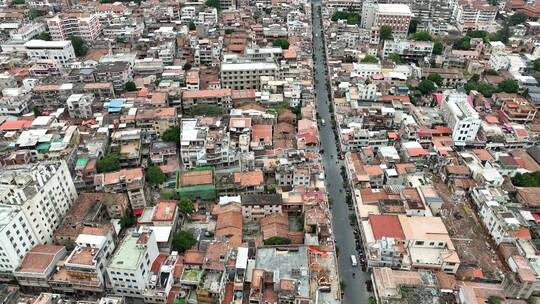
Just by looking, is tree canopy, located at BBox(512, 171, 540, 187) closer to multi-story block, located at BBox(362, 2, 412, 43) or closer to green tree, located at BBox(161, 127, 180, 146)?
green tree, located at BBox(161, 127, 180, 146)

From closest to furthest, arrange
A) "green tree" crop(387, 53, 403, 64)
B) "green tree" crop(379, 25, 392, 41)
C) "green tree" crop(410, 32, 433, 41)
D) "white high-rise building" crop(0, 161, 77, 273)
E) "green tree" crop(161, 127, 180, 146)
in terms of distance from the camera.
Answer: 1. "white high-rise building" crop(0, 161, 77, 273)
2. "green tree" crop(161, 127, 180, 146)
3. "green tree" crop(387, 53, 403, 64)
4. "green tree" crop(410, 32, 433, 41)
5. "green tree" crop(379, 25, 392, 41)

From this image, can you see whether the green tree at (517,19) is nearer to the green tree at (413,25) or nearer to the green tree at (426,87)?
the green tree at (413,25)

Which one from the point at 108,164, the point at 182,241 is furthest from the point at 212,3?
the point at 182,241

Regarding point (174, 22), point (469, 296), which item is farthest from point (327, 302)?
point (174, 22)

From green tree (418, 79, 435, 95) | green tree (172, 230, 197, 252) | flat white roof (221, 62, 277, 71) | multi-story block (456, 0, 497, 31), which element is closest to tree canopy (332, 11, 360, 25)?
multi-story block (456, 0, 497, 31)

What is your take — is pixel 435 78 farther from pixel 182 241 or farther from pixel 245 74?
pixel 182 241

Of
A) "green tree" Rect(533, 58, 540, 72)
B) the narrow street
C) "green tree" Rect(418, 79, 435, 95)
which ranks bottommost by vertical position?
the narrow street
